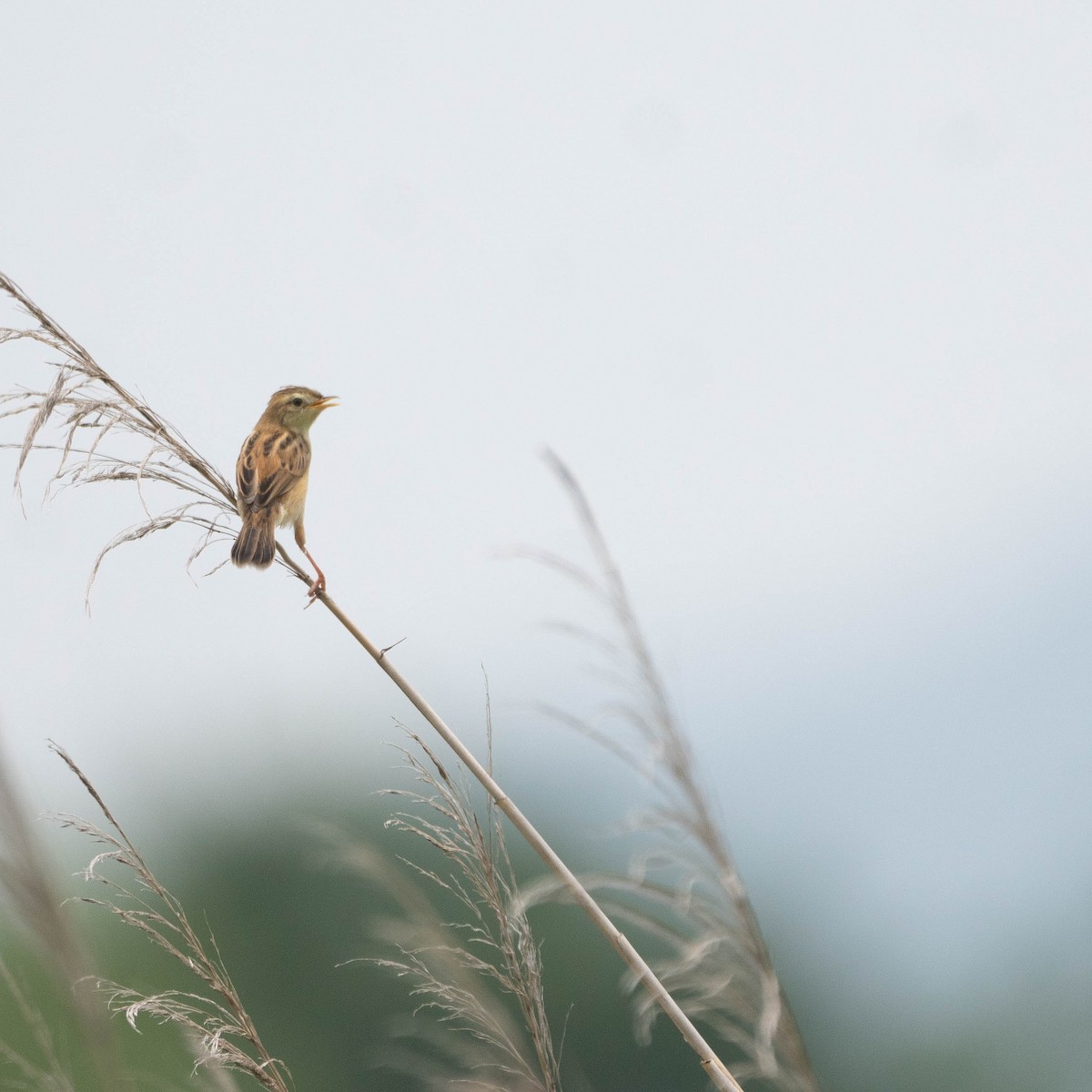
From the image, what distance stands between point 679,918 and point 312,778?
33.5 m

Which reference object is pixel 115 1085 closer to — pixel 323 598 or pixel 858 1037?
pixel 323 598

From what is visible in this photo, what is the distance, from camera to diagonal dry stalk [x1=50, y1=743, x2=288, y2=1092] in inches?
87.4

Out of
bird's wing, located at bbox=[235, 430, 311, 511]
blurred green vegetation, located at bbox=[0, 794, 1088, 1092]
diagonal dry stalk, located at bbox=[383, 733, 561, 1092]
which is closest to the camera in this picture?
diagonal dry stalk, located at bbox=[383, 733, 561, 1092]

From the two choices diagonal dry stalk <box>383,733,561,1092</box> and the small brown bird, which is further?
the small brown bird

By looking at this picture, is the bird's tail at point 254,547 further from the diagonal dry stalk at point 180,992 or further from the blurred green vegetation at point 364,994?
the blurred green vegetation at point 364,994

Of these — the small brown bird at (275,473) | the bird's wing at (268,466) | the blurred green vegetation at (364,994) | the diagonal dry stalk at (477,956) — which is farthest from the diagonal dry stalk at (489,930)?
the blurred green vegetation at (364,994)

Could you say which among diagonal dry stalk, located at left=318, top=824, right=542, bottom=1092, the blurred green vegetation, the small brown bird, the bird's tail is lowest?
the blurred green vegetation

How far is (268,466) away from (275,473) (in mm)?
67

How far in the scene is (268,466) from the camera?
14.2ft

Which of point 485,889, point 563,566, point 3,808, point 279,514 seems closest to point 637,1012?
point 485,889

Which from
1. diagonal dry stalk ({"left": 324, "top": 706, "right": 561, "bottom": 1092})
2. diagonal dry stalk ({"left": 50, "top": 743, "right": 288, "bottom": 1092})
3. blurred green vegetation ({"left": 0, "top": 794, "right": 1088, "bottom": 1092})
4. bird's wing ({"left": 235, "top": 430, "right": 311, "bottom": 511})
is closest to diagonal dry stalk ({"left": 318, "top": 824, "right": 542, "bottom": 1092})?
diagonal dry stalk ({"left": 324, "top": 706, "right": 561, "bottom": 1092})

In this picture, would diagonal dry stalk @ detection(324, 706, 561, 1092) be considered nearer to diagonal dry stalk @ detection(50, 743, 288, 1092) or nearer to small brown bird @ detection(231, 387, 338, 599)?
diagonal dry stalk @ detection(50, 743, 288, 1092)

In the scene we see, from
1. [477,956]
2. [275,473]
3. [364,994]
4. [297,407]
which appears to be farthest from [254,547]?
[364,994]

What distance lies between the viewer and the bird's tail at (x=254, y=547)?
3271mm
